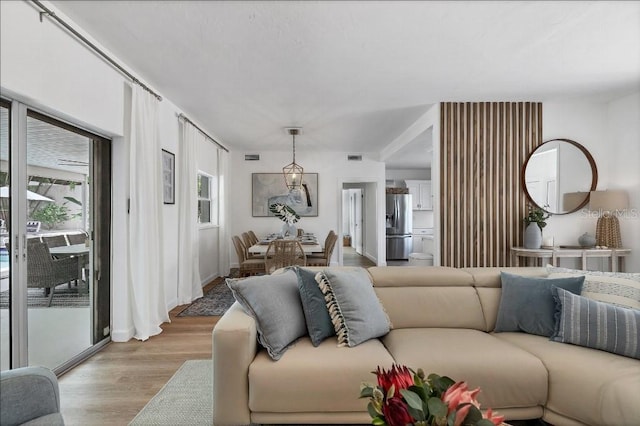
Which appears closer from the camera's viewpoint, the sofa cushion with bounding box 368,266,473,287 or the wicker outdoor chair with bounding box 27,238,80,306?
the wicker outdoor chair with bounding box 27,238,80,306

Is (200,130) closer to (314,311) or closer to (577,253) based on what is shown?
(314,311)

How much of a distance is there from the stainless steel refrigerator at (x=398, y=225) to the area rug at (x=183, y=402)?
22.6ft

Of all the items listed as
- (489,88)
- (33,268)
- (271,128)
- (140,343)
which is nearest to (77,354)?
(140,343)

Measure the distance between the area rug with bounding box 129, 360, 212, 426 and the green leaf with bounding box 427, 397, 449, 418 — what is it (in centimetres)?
166

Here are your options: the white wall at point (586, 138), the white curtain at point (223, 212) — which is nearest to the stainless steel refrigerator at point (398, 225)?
the white curtain at point (223, 212)

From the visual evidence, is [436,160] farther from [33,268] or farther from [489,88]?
[33,268]

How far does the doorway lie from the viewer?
221 centimetres

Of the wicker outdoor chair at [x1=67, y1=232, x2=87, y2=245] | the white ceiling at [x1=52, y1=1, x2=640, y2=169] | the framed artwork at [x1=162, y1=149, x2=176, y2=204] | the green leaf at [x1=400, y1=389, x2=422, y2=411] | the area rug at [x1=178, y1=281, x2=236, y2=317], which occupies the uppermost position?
the white ceiling at [x1=52, y1=1, x2=640, y2=169]

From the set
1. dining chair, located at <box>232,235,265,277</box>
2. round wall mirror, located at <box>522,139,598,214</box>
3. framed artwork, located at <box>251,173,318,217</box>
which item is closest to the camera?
round wall mirror, located at <box>522,139,598,214</box>

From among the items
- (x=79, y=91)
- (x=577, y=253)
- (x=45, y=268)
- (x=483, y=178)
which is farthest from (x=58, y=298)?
(x=577, y=253)

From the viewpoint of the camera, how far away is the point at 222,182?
270 inches

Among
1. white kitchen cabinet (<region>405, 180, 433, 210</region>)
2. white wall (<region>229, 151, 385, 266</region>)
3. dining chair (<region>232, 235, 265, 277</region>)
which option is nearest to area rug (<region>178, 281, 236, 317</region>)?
dining chair (<region>232, 235, 265, 277</region>)

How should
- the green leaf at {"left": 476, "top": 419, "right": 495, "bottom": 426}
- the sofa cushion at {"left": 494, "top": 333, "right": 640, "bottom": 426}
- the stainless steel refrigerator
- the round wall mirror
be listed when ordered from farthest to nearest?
the stainless steel refrigerator → the round wall mirror → the sofa cushion at {"left": 494, "top": 333, "right": 640, "bottom": 426} → the green leaf at {"left": 476, "top": 419, "right": 495, "bottom": 426}

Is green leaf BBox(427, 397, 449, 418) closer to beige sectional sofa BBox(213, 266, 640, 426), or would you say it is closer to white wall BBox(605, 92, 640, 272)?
beige sectional sofa BBox(213, 266, 640, 426)
